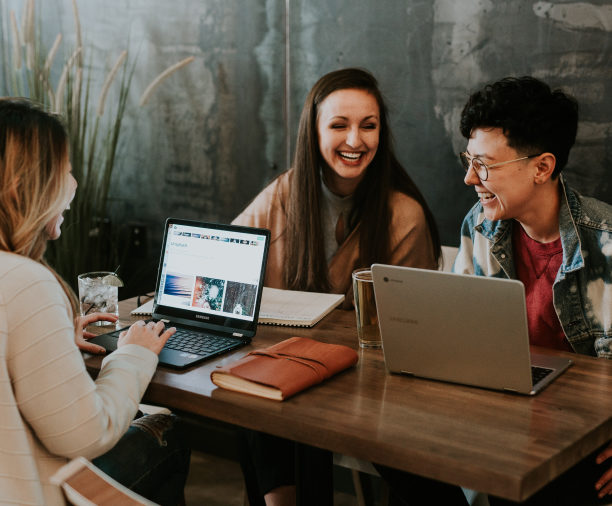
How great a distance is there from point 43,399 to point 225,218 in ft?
6.79

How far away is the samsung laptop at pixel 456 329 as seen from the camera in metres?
1.43

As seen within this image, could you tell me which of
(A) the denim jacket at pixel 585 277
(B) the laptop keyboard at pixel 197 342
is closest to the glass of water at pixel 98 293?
(B) the laptop keyboard at pixel 197 342

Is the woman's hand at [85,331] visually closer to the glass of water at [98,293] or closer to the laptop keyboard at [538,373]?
the glass of water at [98,293]

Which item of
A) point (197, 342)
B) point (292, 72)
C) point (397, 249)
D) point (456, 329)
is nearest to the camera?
point (456, 329)

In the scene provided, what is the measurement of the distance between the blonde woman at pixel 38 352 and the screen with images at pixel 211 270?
0.40m

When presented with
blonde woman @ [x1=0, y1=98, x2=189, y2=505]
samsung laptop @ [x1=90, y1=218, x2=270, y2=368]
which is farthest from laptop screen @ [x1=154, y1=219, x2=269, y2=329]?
blonde woman @ [x1=0, y1=98, x2=189, y2=505]

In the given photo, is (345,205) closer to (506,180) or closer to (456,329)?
(506,180)

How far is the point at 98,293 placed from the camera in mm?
1975

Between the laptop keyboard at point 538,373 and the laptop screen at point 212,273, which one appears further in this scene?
the laptop screen at point 212,273

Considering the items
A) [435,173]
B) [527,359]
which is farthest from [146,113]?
[527,359]

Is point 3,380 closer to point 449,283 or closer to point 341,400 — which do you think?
point 341,400

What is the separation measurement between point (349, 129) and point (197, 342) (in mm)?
967

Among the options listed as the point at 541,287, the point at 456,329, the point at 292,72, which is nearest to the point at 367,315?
the point at 456,329

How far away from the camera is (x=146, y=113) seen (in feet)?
11.3
